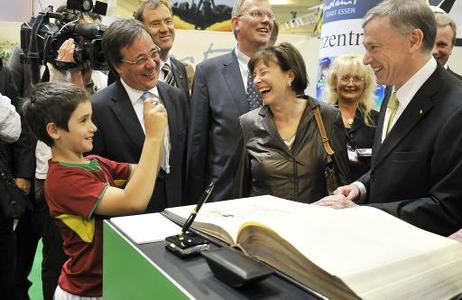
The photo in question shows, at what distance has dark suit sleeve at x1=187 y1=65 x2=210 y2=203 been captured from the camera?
240cm

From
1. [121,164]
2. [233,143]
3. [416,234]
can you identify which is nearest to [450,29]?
[233,143]

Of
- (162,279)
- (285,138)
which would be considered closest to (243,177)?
(285,138)

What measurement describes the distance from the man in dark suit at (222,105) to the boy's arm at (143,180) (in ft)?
3.38

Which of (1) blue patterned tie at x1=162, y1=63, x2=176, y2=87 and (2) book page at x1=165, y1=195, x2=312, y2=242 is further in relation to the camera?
(1) blue patterned tie at x1=162, y1=63, x2=176, y2=87

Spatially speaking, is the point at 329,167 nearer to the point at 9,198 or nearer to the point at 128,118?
the point at 128,118

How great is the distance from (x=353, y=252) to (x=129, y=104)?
1412 millimetres

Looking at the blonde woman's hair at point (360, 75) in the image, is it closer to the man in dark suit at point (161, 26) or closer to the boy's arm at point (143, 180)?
the man in dark suit at point (161, 26)

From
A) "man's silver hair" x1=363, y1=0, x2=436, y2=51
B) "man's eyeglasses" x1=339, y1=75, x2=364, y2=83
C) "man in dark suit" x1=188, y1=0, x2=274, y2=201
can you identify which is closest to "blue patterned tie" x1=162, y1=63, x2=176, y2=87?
"man in dark suit" x1=188, y1=0, x2=274, y2=201

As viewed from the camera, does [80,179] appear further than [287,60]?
No

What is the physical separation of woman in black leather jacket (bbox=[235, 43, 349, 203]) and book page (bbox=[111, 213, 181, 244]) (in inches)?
36.4

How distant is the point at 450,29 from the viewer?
2621 mm

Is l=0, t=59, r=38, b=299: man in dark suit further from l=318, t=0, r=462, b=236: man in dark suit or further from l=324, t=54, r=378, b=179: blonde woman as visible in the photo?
l=324, t=54, r=378, b=179: blonde woman

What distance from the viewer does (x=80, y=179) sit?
4.38ft

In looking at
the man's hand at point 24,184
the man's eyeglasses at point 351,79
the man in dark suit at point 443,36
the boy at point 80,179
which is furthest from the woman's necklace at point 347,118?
the man's hand at point 24,184
